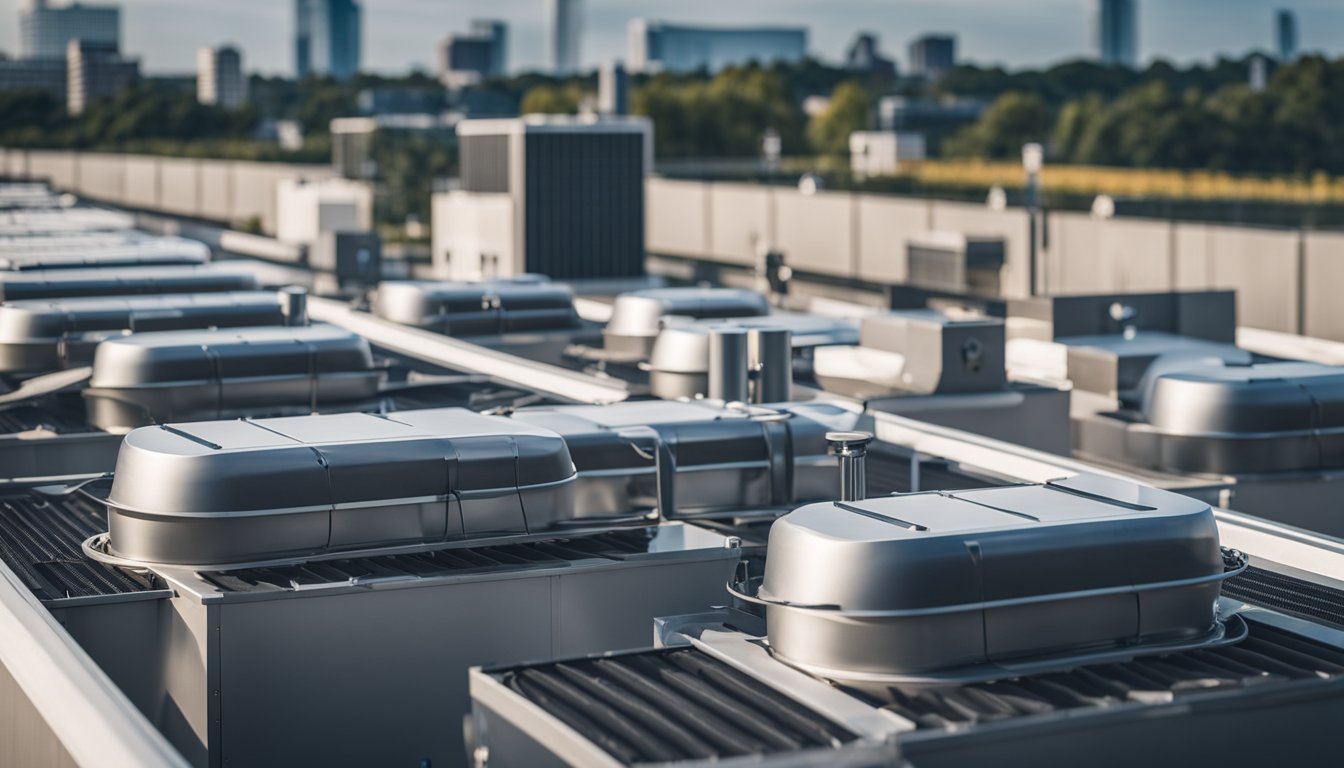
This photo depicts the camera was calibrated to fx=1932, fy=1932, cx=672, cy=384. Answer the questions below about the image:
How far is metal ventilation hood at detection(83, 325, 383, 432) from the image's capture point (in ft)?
62.9

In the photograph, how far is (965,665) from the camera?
9266mm

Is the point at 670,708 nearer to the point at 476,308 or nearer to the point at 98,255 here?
the point at 476,308

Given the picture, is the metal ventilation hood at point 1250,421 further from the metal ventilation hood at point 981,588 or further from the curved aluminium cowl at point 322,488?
the metal ventilation hood at point 981,588

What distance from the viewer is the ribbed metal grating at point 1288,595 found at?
37.6 feet

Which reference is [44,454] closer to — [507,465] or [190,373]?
[190,373]

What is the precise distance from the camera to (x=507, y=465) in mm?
12961

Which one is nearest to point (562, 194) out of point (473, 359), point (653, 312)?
point (653, 312)

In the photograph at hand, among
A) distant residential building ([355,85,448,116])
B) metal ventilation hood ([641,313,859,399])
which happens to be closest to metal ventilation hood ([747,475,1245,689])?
metal ventilation hood ([641,313,859,399])

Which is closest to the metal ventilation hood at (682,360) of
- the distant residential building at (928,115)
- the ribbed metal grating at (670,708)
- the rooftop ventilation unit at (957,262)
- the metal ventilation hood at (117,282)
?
the metal ventilation hood at (117,282)

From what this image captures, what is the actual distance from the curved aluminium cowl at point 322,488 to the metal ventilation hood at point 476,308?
53.1ft

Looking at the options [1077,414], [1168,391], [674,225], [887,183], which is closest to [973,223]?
[674,225]

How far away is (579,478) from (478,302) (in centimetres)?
1646

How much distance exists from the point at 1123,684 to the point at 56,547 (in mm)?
7744

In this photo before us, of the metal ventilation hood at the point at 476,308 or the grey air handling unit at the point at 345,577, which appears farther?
the metal ventilation hood at the point at 476,308
